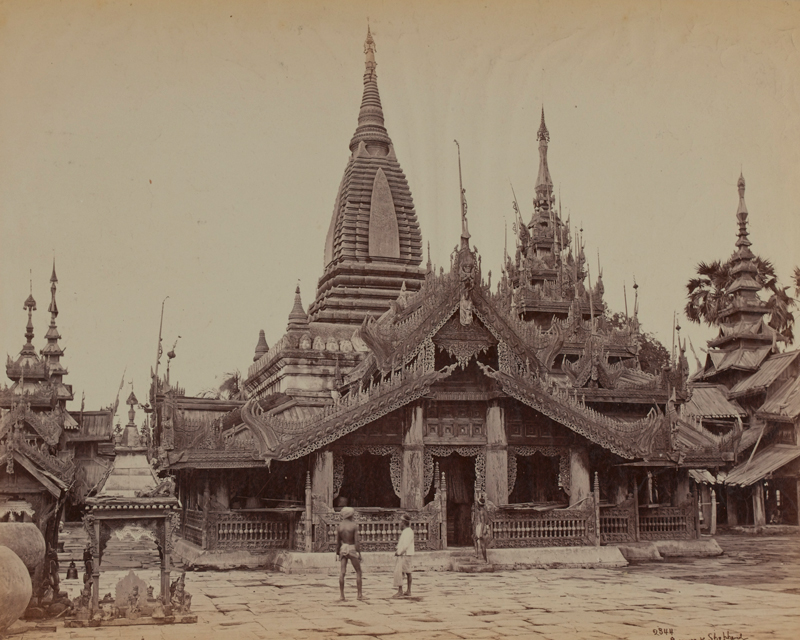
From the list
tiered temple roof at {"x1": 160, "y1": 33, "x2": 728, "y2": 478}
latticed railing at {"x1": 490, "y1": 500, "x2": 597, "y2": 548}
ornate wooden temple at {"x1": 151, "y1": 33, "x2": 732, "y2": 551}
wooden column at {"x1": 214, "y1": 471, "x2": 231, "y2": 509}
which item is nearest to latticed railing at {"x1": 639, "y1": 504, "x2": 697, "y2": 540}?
ornate wooden temple at {"x1": 151, "y1": 33, "x2": 732, "y2": 551}

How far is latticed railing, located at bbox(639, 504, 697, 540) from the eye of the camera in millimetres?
24984

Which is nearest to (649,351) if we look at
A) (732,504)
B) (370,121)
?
(732,504)

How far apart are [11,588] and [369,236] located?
2604 centimetres

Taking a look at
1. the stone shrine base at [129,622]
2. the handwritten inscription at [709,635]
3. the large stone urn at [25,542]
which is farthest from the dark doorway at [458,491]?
the large stone urn at [25,542]

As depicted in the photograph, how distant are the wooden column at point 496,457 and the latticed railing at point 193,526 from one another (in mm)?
6411

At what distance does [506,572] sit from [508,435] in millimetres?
3403

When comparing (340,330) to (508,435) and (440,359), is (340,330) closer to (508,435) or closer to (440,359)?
(440,359)

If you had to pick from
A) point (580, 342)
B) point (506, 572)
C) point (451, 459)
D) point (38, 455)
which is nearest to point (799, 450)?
point (580, 342)

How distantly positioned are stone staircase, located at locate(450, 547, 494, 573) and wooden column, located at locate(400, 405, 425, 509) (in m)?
1.47

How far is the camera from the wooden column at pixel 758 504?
35.8m

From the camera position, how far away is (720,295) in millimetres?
49125

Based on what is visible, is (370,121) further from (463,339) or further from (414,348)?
(414,348)

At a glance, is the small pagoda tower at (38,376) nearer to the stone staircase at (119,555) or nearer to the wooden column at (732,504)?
the stone staircase at (119,555)

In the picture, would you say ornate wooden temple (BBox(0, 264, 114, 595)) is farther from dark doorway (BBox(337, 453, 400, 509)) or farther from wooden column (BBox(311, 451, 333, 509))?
dark doorway (BBox(337, 453, 400, 509))
